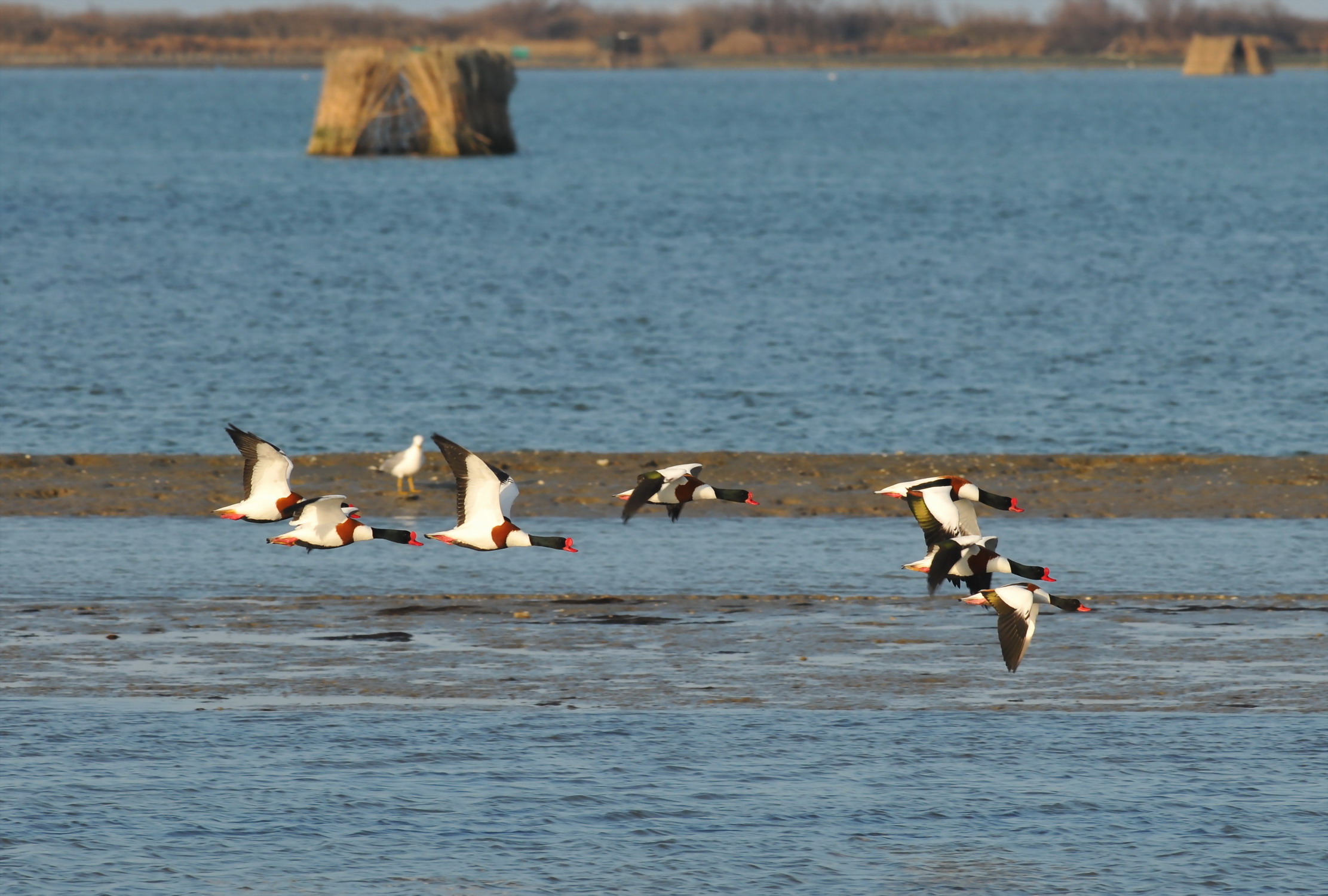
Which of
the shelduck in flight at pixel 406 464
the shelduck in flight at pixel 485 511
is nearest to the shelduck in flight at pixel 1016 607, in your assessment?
the shelduck in flight at pixel 485 511

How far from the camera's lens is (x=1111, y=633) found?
1533cm

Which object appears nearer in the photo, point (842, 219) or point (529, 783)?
point (529, 783)

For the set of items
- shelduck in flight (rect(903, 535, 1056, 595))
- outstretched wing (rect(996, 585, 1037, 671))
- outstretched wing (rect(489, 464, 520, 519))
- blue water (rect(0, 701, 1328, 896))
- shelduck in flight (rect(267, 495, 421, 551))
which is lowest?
blue water (rect(0, 701, 1328, 896))

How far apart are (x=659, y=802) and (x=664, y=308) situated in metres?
34.9

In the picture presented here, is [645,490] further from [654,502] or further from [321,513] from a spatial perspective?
[321,513]

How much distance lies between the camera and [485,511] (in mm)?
12445

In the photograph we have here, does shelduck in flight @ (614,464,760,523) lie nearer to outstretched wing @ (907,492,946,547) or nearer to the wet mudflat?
outstretched wing @ (907,492,946,547)

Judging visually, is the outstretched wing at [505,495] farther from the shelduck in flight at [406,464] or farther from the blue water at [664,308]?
the blue water at [664,308]

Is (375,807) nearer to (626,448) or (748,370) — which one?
(626,448)

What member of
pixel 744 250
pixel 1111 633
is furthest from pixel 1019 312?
pixel 1111 633

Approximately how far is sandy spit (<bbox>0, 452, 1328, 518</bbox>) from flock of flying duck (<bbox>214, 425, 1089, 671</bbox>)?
23.8 ft

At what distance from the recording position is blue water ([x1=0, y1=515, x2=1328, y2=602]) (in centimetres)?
1691

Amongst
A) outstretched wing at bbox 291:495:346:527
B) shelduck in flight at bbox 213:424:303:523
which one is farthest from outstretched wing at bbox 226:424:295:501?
outstretched wing at bbox 291:495:346:527

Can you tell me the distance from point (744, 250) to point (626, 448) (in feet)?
117
